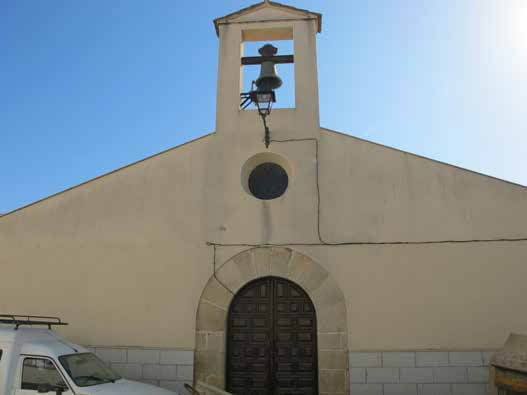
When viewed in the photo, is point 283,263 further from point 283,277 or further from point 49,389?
point 49,389

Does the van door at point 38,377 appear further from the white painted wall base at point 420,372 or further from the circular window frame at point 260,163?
the white painted wall base at point 420,372

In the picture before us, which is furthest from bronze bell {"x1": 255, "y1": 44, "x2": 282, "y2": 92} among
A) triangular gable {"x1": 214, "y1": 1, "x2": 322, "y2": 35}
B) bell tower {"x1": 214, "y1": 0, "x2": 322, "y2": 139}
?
triangular gable {"x1": 214, "y1": 1, "x2": 322, "y2": 35}

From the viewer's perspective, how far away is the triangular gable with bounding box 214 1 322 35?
7535 mm

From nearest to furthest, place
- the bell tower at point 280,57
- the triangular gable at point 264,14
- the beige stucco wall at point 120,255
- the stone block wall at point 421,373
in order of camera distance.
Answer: the stone block wall at point 421,373, the beige stucco wall at point 120,255, the bell tower at point 280,57, the triangular gable at point 264,14

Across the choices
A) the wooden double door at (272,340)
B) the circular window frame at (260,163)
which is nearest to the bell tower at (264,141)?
the circular window frame at (260,163)

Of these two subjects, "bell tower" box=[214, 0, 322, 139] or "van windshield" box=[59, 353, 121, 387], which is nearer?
"van windshield" box=[59, 353, 121, 387]

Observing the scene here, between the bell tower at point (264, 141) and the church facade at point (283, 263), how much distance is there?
0.03 meters

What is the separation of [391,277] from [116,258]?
383cm

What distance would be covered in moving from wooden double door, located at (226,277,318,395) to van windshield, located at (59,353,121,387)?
1.60 metres

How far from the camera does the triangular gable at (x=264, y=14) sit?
24.7 feet

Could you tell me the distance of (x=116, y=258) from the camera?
22.0ft

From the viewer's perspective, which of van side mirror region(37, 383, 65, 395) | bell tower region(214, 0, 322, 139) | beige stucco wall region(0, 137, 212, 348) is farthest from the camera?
bell tower region(214, 0, 322, 139)

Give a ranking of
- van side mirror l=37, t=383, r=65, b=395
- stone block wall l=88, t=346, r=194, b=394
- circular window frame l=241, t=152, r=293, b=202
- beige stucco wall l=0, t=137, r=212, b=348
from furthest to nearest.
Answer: circular window frame l=241, t=152, r=293, b=202, beige stucco wall l=0, t=137, r=212, b=348, stone block wall l=88, t=346, r=194, b=394, van side mirror l=37, t=383, r=65, b=395

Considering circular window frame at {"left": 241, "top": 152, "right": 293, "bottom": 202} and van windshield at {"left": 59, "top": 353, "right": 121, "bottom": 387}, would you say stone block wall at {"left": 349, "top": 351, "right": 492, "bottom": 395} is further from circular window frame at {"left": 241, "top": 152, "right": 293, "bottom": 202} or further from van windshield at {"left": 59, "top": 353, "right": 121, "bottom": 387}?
van windshield at {"left": 59, "top": 353, "right": 121, "bottom": 387}
